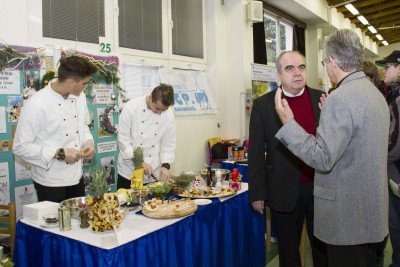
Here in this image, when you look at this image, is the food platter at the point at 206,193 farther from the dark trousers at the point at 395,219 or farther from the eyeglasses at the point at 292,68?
the dark trousers at the point at 395,219

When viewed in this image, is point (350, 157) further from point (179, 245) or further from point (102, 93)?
point (102, 93)

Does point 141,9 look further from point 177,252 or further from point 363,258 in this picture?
point 363,258

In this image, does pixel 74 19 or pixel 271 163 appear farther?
pixel 74 19

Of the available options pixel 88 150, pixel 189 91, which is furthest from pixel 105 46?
pixel 88 150

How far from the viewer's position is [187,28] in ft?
15.1

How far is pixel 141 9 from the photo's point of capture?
3934mm

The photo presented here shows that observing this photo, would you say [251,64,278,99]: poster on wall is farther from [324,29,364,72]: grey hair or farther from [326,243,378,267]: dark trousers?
[326,243,378,267]: dark trousers

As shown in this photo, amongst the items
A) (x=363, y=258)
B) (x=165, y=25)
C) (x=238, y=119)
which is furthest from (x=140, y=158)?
(x=238, y=119)

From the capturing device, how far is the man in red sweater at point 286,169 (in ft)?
6.68

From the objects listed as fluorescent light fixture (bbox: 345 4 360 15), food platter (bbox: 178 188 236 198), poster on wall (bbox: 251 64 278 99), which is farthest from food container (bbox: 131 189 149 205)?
fluorescent light fixture (bbox: 345 4 360 15)

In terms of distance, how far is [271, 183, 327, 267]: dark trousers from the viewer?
6.74ft

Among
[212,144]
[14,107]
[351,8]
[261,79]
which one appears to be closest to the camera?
[14,107]

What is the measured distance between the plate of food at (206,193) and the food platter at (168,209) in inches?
7.9

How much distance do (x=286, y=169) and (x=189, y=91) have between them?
265 centimetres
